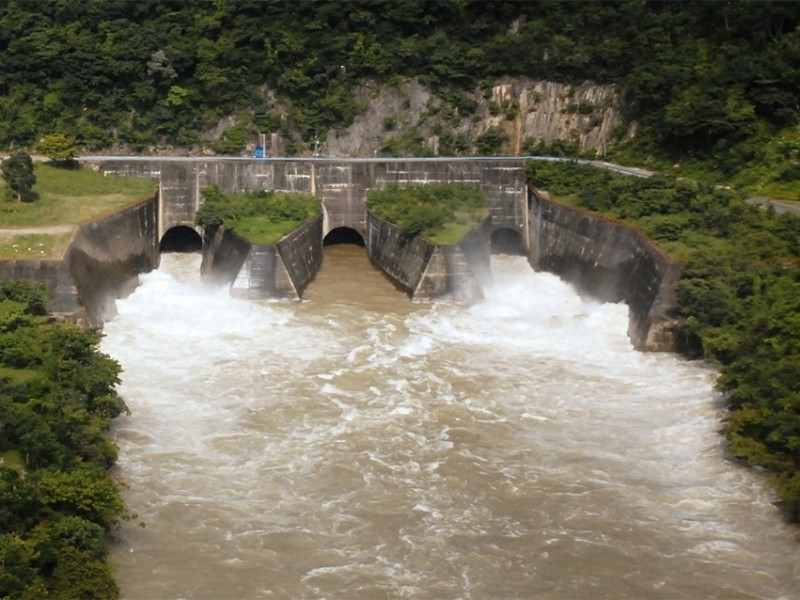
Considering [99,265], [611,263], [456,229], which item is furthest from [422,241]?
[99,265]

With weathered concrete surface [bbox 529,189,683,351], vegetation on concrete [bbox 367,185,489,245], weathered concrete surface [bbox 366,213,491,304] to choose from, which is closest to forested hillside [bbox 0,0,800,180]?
vegetation on concrete [bbox 367,185,489,245]

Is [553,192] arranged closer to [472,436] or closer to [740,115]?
[740,115]

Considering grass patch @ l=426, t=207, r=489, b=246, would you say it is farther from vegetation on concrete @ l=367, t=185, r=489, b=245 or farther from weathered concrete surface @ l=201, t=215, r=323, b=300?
weathered concrete surface @ l=201, t=215, r=323, b=300

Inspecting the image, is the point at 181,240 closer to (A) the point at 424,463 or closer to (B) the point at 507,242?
(B) the point at 507,242

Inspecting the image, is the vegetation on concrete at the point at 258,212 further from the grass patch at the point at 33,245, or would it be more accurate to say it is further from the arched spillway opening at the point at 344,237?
the grass patch at the point at 33,245

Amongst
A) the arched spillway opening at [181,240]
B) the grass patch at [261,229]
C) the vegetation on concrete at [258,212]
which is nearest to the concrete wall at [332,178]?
the vegetation on concrete at [258,212]

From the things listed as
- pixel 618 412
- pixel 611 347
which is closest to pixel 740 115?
pixel 611 347
